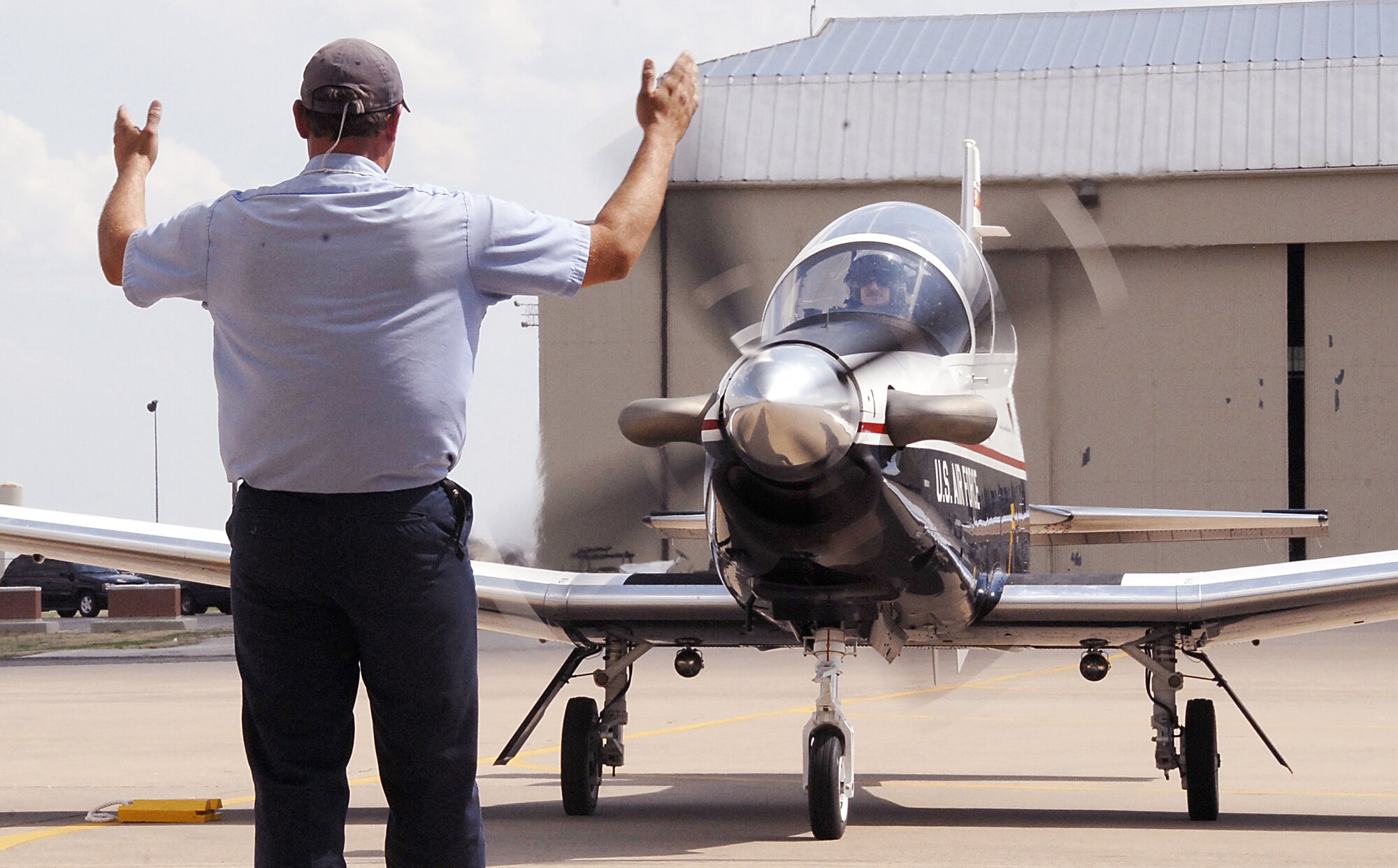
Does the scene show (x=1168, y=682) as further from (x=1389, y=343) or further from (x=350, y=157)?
(x=1389, y=343)

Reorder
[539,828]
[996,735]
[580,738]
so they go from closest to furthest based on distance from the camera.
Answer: [539,828] < [580,738] < [996,735]

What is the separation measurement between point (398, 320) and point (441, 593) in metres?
0.45

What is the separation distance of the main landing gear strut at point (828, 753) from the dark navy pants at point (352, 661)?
4.43 metres

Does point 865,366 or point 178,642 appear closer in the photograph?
point 865,366

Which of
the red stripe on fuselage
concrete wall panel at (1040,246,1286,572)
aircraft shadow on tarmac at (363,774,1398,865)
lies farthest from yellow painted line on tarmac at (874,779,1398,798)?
concrete wall panel at (1040,246,1286,572)

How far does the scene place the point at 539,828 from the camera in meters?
8.17

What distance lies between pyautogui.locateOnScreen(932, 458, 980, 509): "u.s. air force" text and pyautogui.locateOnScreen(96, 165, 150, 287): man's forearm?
173 inches

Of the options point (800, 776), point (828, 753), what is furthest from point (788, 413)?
point (800, 776)

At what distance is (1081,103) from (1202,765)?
24.2 meters

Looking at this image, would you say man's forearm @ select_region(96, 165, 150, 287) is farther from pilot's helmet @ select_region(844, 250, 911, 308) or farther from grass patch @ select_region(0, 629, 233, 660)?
grass patch @ select_region(0, 629, 233, 660)

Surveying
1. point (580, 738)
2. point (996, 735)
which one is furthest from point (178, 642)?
point (580, 738)

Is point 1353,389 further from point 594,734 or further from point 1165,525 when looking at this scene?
point 594,734

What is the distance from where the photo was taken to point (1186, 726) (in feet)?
28.7

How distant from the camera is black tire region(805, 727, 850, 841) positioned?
713cm
